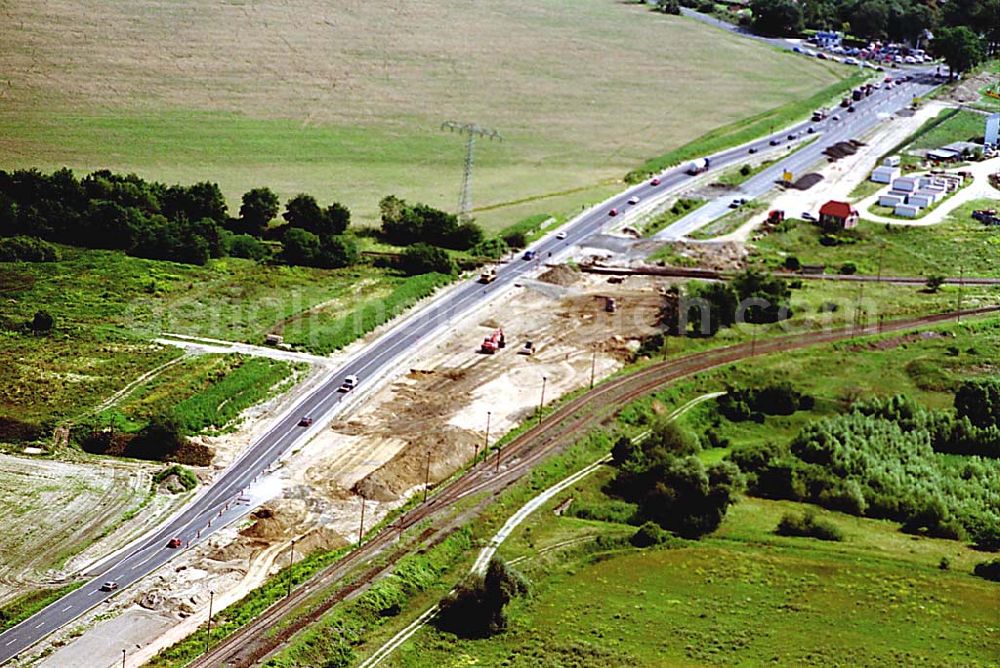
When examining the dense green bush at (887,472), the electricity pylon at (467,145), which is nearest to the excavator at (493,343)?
the dense green bush at (887,472)

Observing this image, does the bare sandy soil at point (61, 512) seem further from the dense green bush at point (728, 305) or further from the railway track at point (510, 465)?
the dense green bush at point (728, 305)

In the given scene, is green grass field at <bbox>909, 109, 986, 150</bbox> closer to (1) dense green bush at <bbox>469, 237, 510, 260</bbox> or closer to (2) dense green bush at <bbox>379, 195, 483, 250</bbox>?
(1) dense green bush at <bbox>469, 237, 510, 260</bbox>

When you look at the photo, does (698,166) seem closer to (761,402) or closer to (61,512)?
(761,402)

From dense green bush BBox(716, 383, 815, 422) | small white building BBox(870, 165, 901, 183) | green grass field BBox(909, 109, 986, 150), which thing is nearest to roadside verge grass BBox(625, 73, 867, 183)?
green grass field BBox(909, 109, 986, 150)

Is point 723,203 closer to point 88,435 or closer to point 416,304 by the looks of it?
point 416,304

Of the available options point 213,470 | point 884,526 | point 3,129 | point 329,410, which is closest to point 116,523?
point 213,470
